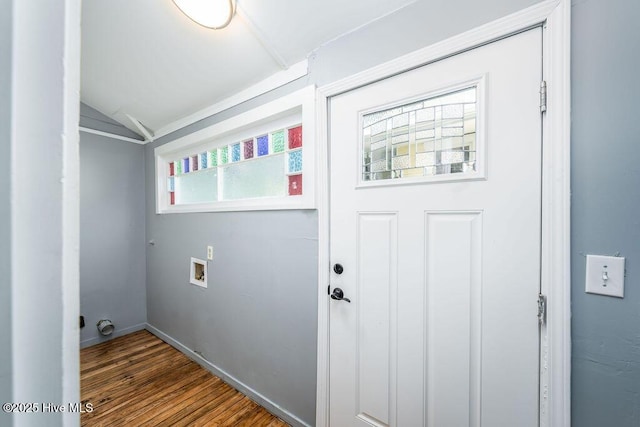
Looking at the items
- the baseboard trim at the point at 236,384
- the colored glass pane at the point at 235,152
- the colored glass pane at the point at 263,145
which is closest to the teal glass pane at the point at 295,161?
the colored glass pane at the point at 263,145

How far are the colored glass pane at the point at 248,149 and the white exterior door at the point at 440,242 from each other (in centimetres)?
78

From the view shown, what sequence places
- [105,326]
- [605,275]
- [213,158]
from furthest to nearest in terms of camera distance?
[105,326] < [213,158] < [605,275]

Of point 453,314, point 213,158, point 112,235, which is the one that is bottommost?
point 453,314

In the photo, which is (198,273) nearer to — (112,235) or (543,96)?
(112,235)

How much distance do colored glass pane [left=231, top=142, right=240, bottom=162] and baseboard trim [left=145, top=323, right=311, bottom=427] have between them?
1683mm

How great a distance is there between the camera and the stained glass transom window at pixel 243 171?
1631 mm

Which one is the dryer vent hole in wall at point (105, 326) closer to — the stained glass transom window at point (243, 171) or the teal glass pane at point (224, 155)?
the stained glass transom window at point (243, 171)

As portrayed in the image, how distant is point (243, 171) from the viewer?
1.97m

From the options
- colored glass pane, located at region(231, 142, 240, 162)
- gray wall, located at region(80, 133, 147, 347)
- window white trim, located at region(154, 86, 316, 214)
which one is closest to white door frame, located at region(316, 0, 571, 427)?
window white trim, located at region(154, 86, 316, 214)

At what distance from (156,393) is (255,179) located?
172 cm

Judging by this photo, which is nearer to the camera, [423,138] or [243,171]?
[423,138]

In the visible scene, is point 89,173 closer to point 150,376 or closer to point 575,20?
point 150,376

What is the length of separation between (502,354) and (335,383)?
82cm

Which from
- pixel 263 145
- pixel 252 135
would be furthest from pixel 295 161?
pixel 252 135
